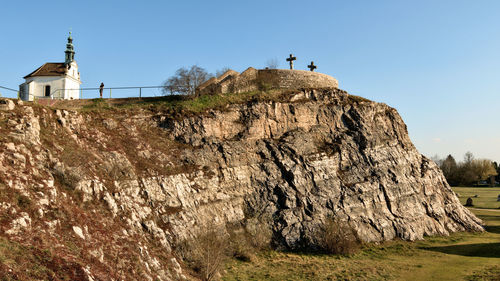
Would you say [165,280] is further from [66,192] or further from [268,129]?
[268,129]

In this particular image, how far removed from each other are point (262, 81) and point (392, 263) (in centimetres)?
2085

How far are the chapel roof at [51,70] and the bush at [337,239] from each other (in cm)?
3243

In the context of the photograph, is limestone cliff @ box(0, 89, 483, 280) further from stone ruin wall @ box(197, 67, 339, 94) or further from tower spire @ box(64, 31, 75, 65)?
tower spire @ box(64, 31, 75, 65)

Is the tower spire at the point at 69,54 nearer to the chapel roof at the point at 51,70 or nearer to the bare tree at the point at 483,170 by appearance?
the chapel roof at the point at 51,70

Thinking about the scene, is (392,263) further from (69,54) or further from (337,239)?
(69,54)

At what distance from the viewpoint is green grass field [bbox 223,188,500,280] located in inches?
853

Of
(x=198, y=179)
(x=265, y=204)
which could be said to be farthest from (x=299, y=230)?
(x=198, y=179)

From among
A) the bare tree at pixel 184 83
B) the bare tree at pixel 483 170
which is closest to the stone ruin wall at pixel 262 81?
the bare tree at pixel 184 83

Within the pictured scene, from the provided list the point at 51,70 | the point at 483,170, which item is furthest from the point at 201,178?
the point at 483,170

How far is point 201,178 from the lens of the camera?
86.8ft

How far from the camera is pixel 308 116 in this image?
34.1 meters

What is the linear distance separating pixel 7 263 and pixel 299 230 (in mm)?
20182

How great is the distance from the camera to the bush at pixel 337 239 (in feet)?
85.5

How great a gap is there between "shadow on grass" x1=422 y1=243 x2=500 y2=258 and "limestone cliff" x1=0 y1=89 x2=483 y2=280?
263 centimetres
